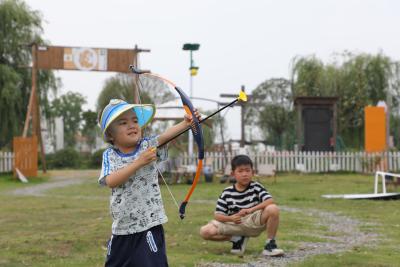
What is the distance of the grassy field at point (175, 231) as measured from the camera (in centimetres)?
633

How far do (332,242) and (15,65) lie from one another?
2437 centimetres

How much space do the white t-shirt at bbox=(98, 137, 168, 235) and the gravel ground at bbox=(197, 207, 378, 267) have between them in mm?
1992

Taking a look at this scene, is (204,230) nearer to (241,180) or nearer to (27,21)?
(241,180)

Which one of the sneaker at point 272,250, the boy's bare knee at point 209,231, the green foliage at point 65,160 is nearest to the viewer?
the sneaker at point 272,250

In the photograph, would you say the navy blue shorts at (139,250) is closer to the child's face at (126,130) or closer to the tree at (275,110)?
the child's face at (126,130)

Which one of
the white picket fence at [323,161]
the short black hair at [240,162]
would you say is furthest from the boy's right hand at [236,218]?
the white picket fence at [323,161]

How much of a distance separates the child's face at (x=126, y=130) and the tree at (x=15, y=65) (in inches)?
995

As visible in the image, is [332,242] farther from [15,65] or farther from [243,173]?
[15,65]

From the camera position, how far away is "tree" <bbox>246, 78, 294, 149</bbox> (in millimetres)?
40219

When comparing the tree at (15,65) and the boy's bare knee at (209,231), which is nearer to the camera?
the boy's bare knee at (209,231)

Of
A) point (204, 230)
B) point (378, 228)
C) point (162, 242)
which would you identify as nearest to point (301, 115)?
point (378, 228)

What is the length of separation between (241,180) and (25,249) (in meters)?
2.54

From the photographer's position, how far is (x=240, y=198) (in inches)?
269

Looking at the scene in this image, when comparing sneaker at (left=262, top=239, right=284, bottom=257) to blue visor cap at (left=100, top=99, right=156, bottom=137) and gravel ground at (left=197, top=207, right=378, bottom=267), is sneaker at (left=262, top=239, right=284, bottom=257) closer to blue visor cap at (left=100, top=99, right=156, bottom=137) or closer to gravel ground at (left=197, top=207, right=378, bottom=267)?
gravel ground at (left=197, top=207, right=378, bottom=267)
